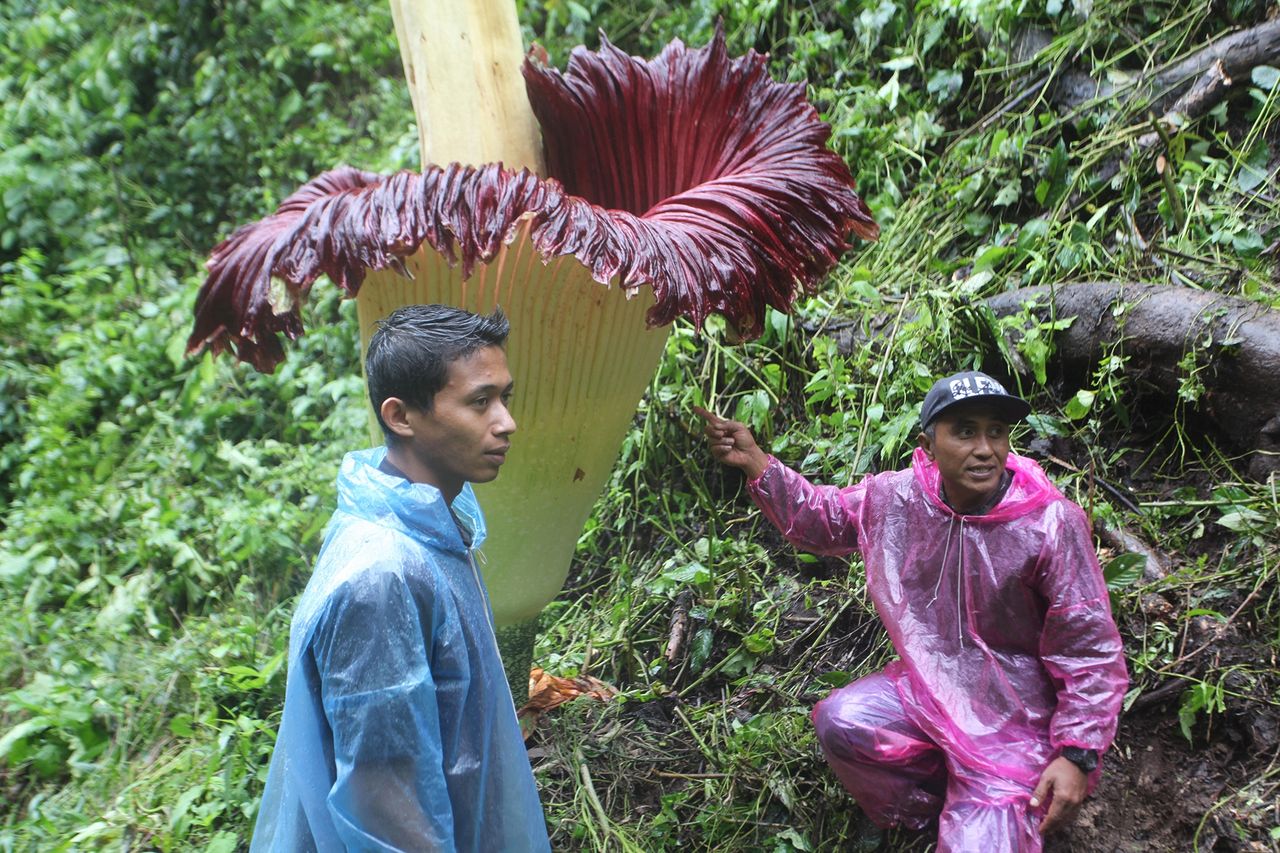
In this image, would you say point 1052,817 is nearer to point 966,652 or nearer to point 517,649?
point 966,652

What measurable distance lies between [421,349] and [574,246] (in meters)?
0.35

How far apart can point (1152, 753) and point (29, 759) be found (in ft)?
9.69

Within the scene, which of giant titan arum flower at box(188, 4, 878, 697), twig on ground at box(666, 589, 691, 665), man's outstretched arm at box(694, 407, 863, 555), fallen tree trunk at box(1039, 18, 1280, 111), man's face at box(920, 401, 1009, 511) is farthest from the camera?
fallen tree trunk at box(1039, 18, 1280, 111)

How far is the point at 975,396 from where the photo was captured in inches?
79.7

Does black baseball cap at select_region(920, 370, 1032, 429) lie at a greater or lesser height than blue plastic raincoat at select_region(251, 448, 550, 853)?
greater

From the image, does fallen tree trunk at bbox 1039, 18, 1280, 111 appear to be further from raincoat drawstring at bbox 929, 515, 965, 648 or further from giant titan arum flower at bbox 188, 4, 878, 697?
raincoat drawstring at bbox 929, 515, 965, 648

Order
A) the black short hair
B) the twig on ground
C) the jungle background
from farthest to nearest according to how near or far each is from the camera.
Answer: the twig on ground < the jungle background < the black short hair

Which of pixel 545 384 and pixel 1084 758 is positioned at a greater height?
pixel 545 384

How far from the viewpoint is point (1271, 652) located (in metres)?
2.37

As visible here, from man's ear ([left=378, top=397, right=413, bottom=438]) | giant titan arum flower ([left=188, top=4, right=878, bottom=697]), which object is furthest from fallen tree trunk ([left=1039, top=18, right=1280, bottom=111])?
man's ear ([left=378, top=397, right=413, bottom=438])

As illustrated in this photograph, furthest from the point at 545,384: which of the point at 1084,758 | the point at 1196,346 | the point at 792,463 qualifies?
the point at 1196,346

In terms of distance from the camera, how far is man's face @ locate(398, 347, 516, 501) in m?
1.75

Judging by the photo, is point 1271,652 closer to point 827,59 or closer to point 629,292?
point 629,292

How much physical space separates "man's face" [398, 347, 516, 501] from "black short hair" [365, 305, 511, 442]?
1 centimetres
